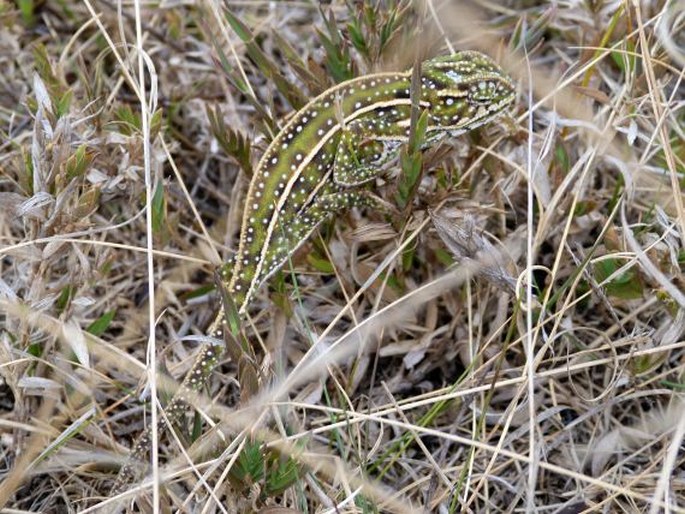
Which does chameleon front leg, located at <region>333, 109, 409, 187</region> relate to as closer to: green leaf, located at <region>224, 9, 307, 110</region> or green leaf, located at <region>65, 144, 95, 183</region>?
green leaf, located at <region>224, 9, 307, 110</region>

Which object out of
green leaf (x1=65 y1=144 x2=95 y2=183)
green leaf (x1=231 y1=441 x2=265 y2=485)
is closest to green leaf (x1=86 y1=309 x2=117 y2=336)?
green leaf (x1=65 y1=144 x2=95 y2=183)

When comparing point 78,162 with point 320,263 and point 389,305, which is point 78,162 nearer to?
point 320,263

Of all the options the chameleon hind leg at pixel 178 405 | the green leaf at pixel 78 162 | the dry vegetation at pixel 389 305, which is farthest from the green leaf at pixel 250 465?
the green leaf at pixel 78 162

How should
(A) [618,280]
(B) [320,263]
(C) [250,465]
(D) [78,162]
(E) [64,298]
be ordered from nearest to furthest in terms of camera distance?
(C) [250,465] → (D) [78,162] → (A) [618,280] → (E) [64,298] → (B) [320,263]

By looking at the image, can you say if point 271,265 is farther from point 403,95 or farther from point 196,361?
point 403,95

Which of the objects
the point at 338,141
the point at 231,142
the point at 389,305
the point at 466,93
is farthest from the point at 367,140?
the point at 389,305

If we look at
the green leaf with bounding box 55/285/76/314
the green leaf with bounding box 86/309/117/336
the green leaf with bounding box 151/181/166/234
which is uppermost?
the green leaf with bounding box 151/181/166/234

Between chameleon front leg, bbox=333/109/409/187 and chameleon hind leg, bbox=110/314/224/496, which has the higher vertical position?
chameleon front leg, bbox=333/109/409/187

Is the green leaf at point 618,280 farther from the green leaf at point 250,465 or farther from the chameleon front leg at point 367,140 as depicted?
the green leaf at point 250,465
